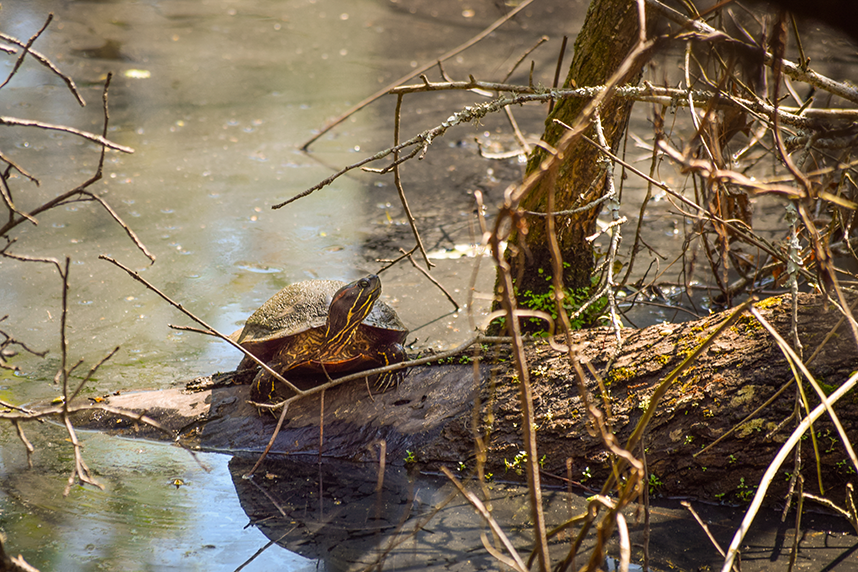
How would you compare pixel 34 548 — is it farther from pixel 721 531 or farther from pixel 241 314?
pixel 721 531

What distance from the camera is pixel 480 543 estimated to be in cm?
251

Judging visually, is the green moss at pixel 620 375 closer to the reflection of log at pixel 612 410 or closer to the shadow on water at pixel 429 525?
the reflection of log at pixel 612 410

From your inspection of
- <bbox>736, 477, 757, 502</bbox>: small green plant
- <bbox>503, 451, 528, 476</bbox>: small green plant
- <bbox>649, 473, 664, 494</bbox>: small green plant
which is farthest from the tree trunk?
<bbox>736, 477, 757, 502</bbox>: small green plant

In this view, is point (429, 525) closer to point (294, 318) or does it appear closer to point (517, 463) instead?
point (517, 463)

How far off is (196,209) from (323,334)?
128 inches

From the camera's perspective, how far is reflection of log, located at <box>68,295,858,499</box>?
2.65 meters

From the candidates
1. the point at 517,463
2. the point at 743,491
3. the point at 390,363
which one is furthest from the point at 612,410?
the point at 390,363

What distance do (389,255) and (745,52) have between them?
12.3 ft

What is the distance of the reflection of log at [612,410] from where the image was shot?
2.65 m

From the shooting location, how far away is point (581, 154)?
11.0 feet

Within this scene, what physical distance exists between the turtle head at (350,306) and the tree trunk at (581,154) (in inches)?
29.6

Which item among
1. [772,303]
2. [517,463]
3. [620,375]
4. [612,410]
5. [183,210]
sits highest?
[772,303]

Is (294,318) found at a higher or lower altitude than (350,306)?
lower

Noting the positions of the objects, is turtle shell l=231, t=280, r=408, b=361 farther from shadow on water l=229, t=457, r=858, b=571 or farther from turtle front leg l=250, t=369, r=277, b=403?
shadow on water l=229, t=457, r=858, b=571
